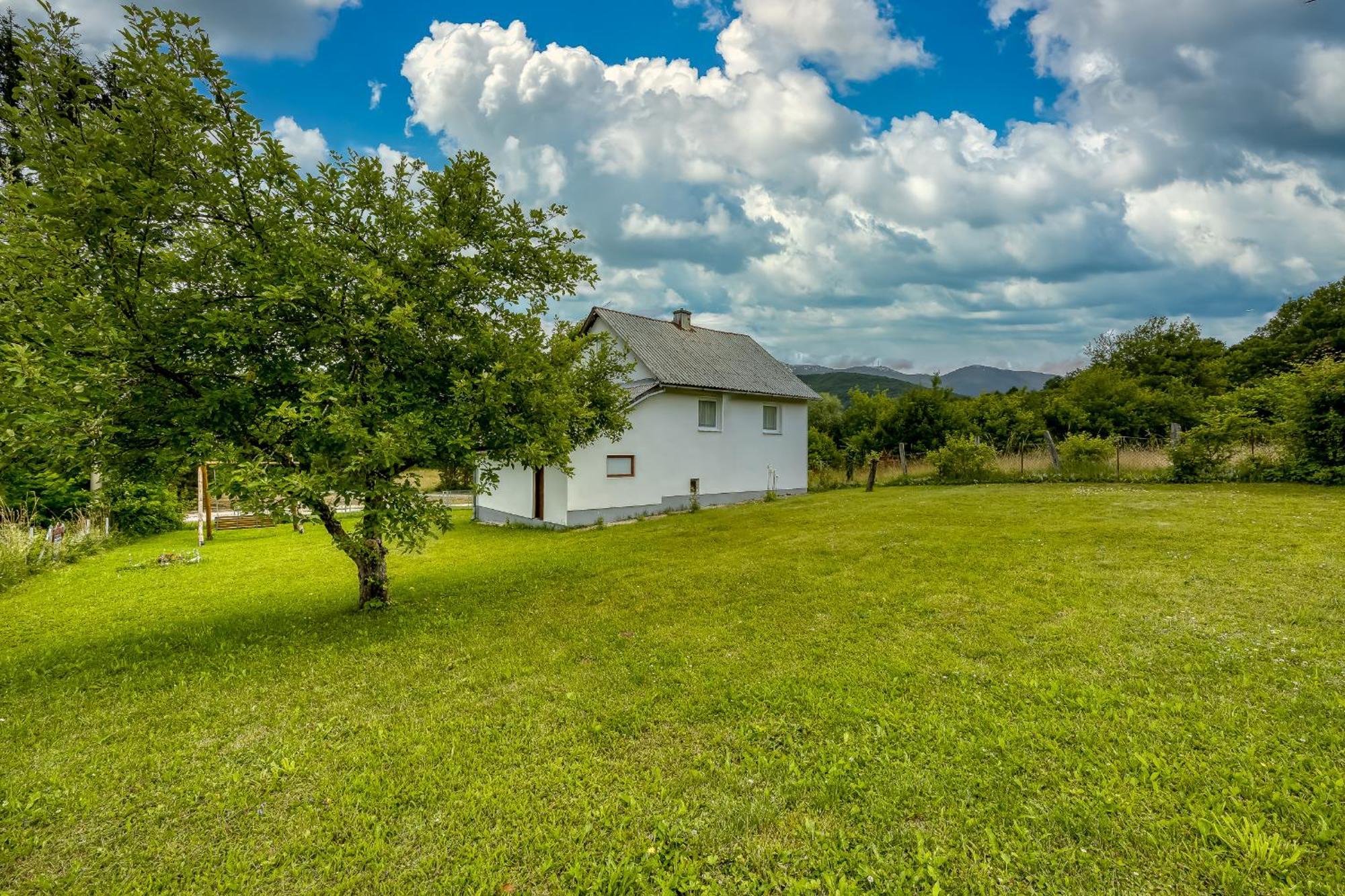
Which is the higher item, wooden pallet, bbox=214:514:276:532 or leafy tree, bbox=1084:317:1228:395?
leafy tree, bbox=1084:317:1228:395

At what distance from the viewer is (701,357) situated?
67.1 ft

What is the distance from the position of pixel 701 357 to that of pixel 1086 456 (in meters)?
13.6

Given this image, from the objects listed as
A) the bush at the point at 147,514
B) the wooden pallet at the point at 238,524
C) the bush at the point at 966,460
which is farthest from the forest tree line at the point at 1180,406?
the bush at the point at 147,514

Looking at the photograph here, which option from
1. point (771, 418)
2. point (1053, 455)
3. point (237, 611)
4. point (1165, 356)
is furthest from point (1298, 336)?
point (237, 611)

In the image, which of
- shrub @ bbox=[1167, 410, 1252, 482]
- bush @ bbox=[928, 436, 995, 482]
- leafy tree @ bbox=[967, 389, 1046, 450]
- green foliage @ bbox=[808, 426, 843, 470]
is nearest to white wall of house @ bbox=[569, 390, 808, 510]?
green foliage @ bbox=[808, 426, 843, 470]

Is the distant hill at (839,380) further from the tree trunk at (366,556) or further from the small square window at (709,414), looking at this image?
the tree trunk at (366,556)

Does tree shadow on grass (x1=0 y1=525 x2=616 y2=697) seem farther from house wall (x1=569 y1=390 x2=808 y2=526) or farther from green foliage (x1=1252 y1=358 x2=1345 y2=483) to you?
green foliage (x1=1252 y1=358 x2=1345 y2=483)

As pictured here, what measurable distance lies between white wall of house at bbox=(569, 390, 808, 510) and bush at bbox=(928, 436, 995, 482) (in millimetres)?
5121

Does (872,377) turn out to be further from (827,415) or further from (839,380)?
(827,415)

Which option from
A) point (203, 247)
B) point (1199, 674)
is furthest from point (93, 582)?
point (1199, 674)

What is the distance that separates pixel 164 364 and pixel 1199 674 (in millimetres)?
9899

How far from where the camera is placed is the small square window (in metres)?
18.8

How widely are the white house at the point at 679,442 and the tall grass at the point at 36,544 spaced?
9.06m

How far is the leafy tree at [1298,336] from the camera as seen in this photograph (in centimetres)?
3250
